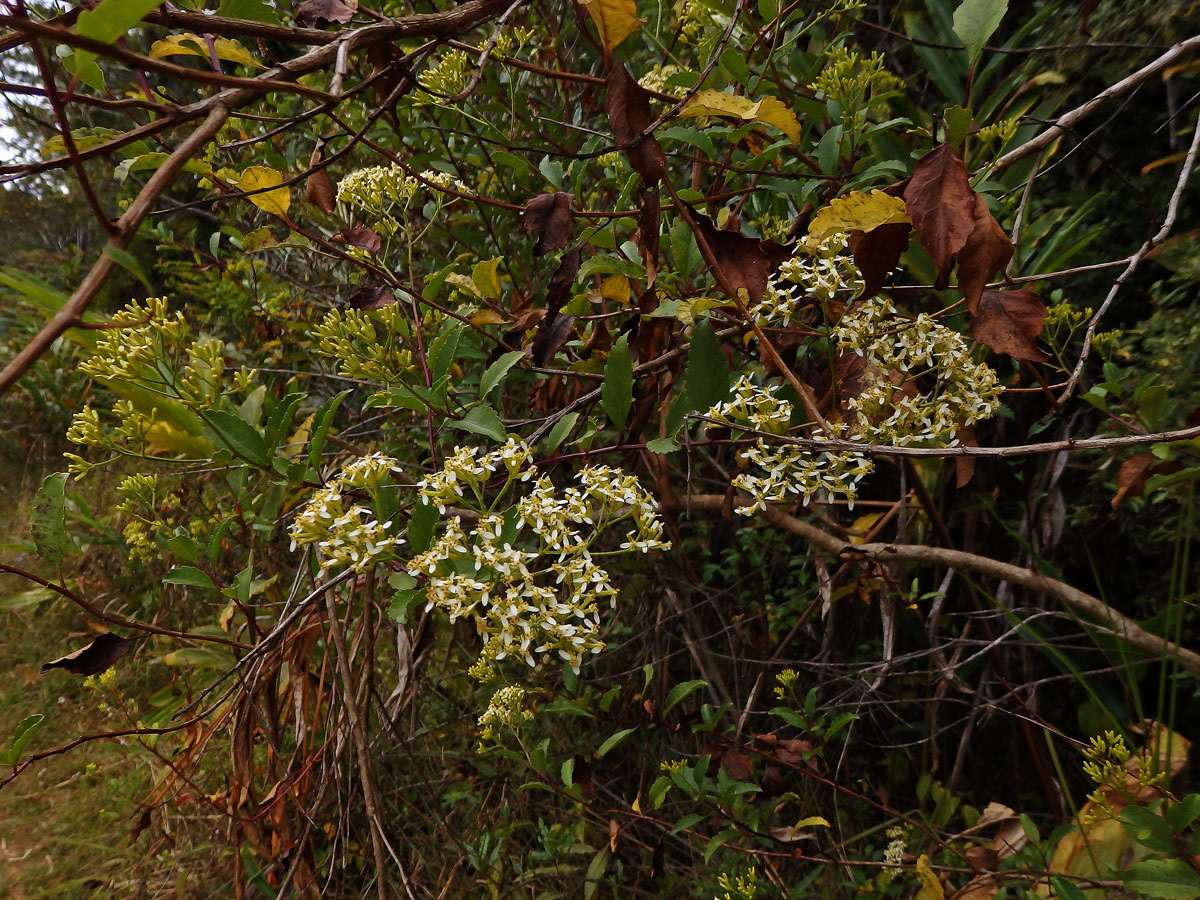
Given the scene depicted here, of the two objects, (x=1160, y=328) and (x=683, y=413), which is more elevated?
(x=1160, y=328)

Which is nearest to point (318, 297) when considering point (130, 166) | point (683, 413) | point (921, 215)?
point (130, 166)

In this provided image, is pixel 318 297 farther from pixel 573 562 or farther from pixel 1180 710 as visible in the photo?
pixel 1180 710

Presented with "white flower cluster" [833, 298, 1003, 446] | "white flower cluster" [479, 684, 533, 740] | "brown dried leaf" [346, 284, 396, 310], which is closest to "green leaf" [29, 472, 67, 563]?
"brown dried leaf" [346, 284, 396, 310]

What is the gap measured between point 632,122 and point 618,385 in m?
0.28

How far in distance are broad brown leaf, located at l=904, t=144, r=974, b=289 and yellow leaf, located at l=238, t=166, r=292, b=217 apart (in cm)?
74

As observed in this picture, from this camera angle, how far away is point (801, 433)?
90cm

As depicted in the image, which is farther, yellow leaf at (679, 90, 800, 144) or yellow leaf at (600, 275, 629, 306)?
yellow leaf at (600, 275, 629, 306)

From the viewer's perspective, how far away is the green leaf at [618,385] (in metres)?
0.83

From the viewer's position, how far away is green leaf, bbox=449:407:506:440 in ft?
2.66

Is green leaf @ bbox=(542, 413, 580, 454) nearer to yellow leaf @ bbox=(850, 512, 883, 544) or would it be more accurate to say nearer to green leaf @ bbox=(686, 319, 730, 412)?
green leaf @ bbox=(686, 319, 730, 412)

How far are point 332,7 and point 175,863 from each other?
1.92 m

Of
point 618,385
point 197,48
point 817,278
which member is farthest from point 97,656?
point 817,278

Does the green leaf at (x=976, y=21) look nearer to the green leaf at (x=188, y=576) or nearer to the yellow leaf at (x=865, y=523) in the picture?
the yellow leaf at (x=865, y=523)

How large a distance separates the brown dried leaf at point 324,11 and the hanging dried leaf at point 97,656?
28.3 inches
